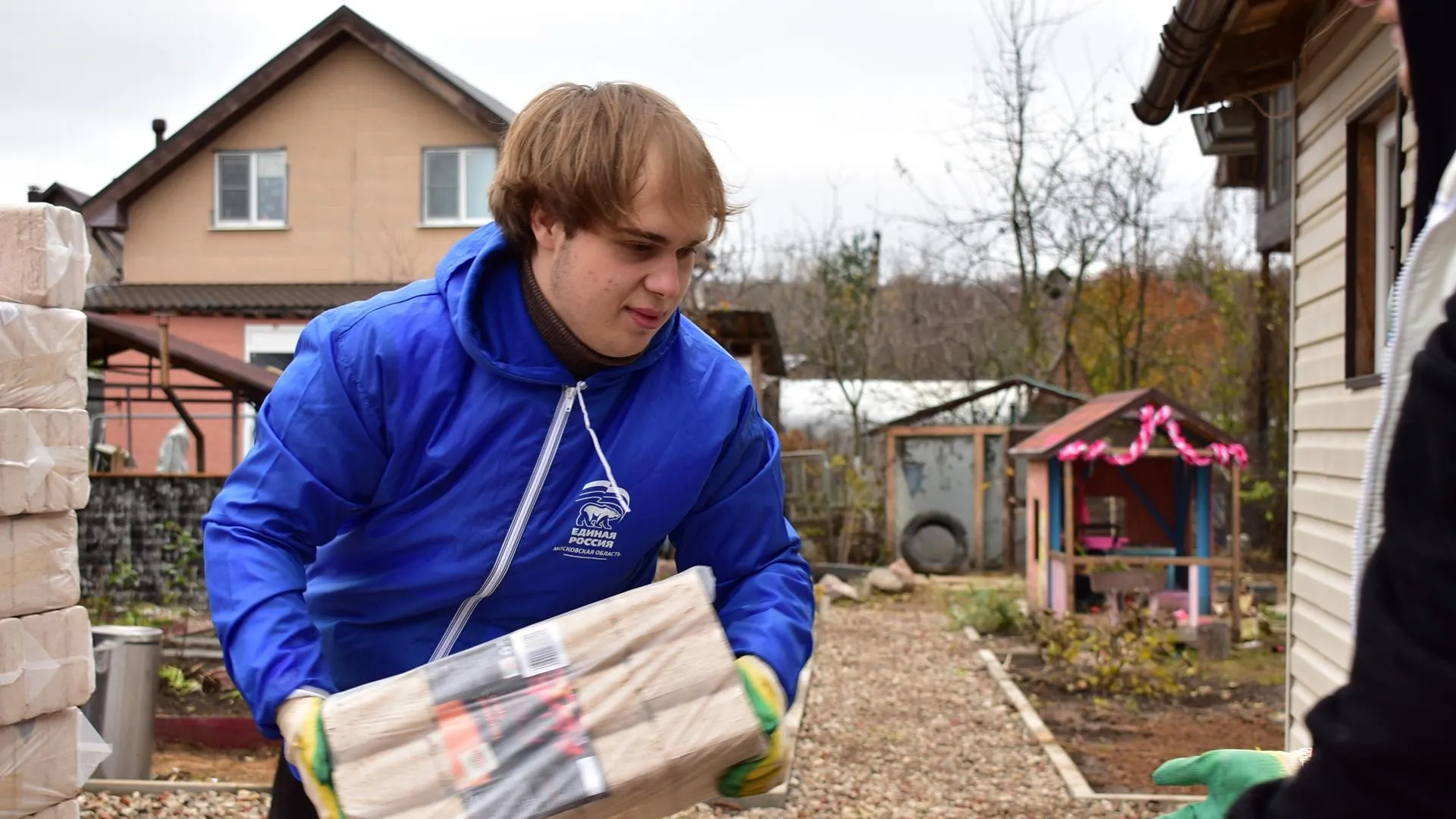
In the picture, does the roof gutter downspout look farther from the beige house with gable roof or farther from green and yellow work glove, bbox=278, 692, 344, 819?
green and yellow work glove, bbox=278, 692, 344, 819

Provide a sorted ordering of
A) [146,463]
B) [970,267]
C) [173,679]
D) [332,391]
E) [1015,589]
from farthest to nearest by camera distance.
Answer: [970,267]
[146,463]
[1015,589]
[173,679]
[332,391]

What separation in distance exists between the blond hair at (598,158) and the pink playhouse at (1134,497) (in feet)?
26.3

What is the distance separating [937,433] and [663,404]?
46.5 ft

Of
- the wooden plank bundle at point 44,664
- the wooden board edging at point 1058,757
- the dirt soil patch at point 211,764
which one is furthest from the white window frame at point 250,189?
the wooden plank bundle at point 44,664

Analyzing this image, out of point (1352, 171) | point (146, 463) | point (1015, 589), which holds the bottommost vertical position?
point (1015, 589)

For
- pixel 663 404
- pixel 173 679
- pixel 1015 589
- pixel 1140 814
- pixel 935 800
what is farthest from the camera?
pixel 1015 589

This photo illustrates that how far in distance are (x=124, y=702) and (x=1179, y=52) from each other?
547 cm

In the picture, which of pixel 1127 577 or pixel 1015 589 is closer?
pixel 1127 577

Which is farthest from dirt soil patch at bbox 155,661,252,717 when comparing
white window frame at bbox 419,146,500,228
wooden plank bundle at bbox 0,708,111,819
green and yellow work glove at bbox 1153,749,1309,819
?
white window frame at bbox 419,146,500,228

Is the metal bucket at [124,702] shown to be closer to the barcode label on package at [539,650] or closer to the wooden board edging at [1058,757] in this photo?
the wooden board edging at [1058,757]

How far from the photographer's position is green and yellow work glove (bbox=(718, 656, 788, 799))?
1.76m

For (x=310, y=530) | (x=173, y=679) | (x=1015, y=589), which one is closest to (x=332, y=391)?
(x=310, y=530)

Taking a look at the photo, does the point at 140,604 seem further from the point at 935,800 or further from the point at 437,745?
the point at 437,745

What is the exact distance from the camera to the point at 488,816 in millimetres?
1541
